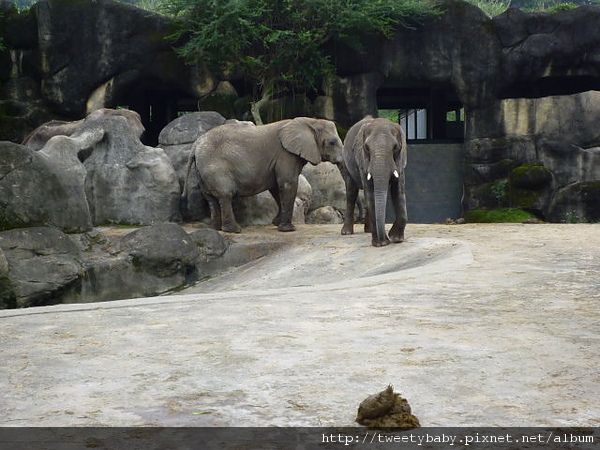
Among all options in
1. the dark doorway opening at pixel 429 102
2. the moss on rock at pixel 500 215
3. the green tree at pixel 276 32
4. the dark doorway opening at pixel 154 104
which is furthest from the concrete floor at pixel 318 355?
the dark doorway opening at pixel 429 102

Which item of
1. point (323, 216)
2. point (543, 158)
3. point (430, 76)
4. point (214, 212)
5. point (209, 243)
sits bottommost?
point (323, 216)

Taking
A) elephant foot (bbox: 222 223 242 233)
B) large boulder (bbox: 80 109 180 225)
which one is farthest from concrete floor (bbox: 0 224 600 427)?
large boulder (bbox: 80 109 180 225)

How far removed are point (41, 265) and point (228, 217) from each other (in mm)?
4171

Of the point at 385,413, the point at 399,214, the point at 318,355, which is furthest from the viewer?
the point at 399,214

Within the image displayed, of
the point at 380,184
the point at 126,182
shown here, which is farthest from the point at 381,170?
the point at 126,182

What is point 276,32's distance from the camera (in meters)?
19.3

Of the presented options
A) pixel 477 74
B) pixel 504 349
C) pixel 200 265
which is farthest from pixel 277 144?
pixel 504 349

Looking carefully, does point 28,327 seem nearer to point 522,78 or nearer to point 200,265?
point 200,265

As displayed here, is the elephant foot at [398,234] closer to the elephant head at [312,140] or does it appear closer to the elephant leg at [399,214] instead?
the elephant leg at [399,214]

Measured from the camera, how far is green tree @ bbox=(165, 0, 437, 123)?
19.3 metres

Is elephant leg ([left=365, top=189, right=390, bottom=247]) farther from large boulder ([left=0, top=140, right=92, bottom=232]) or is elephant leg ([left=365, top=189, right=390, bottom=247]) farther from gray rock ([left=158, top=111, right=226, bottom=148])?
gray rock ([left=158, top=111, right=226, bottom=148])

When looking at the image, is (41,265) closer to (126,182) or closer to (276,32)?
(126,182)

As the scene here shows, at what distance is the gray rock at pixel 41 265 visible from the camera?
9.42m

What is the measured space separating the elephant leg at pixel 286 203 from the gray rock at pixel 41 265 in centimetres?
382
